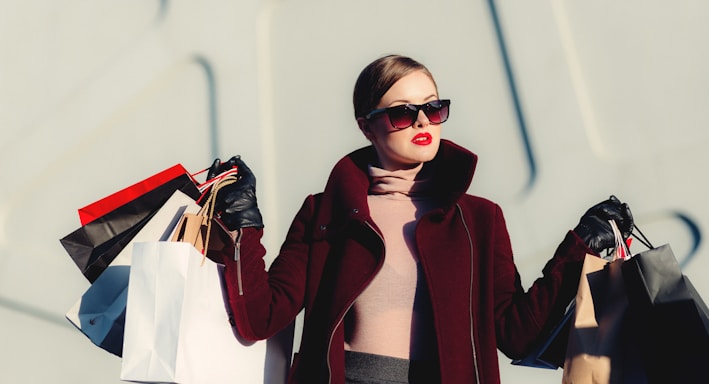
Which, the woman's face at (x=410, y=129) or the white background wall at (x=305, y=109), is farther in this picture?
the white background wall at (x=305, y=109)

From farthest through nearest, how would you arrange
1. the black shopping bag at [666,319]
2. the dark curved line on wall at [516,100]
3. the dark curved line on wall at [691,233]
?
the dark curved line on wall at [516,100], the dark curved line on wall at [691,233], the black shopping bag at [666,319]

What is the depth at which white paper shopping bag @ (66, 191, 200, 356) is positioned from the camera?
1494 millimetres

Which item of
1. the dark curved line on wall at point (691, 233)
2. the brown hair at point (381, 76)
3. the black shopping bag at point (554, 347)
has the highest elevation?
→ the brown hair at point (381, 76)

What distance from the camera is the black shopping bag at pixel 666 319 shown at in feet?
4.05

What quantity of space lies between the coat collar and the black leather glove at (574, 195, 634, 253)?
216 mm

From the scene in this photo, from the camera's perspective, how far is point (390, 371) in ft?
4.51

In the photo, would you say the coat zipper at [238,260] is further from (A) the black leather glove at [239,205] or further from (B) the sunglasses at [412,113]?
(B) the sunglasses at [412,113]

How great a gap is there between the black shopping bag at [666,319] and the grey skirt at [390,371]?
1.12ft

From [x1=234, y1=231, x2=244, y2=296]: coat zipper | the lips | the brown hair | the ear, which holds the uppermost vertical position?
the brown hair

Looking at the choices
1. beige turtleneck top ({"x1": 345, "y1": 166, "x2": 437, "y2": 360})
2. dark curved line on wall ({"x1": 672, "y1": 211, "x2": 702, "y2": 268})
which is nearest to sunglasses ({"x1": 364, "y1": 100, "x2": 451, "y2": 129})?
beige turtleneck top ({"x1": 345, "y1": 166, "x2": 437, "y2": 360})

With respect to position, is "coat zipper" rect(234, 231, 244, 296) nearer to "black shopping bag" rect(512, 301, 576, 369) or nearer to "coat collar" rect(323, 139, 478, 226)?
"coat collar" rect(323, 139, 478, 226)

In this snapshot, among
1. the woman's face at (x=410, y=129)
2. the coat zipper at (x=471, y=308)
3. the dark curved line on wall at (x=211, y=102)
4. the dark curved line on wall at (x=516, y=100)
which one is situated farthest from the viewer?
the dark curved line on wall at (x=211, y=102)

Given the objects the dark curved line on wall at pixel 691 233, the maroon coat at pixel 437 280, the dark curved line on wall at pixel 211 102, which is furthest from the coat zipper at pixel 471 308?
the dark curved line on wall at pixel 211 102

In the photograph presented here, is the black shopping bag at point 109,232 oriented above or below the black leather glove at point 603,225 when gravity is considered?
above
